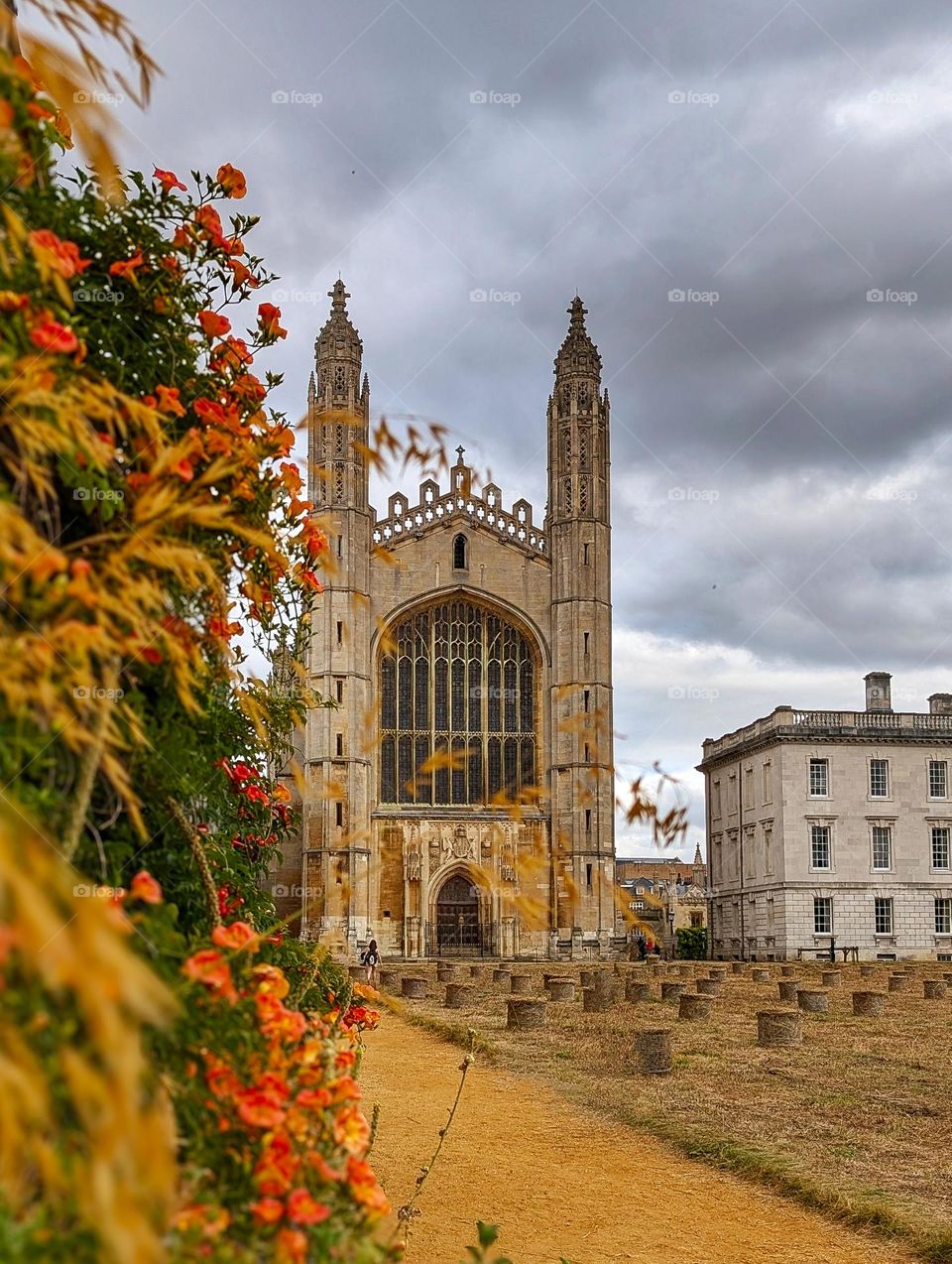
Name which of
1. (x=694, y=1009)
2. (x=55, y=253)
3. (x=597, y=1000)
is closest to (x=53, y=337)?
(x=55, y=253)

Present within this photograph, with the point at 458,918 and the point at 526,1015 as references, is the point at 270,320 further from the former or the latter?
the point at 458,918

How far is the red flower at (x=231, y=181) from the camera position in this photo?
138 inches

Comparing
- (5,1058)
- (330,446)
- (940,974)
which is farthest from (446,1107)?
(330,446)

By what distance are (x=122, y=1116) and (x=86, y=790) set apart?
0.90 meters

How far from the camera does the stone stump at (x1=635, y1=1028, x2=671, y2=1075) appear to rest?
13711 mm

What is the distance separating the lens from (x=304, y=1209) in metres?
1.95

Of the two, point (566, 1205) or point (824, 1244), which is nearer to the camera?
point (824, 1244)

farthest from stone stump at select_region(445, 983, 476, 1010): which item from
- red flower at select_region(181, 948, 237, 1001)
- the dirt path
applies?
red flower at select_region(181, 948, 237, 1001)

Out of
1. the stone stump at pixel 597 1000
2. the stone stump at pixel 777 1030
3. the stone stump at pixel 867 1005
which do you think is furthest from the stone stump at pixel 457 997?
the stone stump at pixel 777 1030

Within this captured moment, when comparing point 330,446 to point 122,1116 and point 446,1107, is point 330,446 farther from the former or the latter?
point 122,1116

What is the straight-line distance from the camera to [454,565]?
160 ft

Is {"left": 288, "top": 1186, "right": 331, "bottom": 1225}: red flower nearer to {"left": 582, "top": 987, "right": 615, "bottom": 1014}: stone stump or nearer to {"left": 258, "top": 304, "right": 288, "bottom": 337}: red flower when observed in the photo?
{"left": 258, "top": 304, "right": 288, "bottom": 337}: red flower

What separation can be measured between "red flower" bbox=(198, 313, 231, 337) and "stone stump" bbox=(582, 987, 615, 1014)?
66.4 ft

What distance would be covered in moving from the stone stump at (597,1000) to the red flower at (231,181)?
65.9ft
